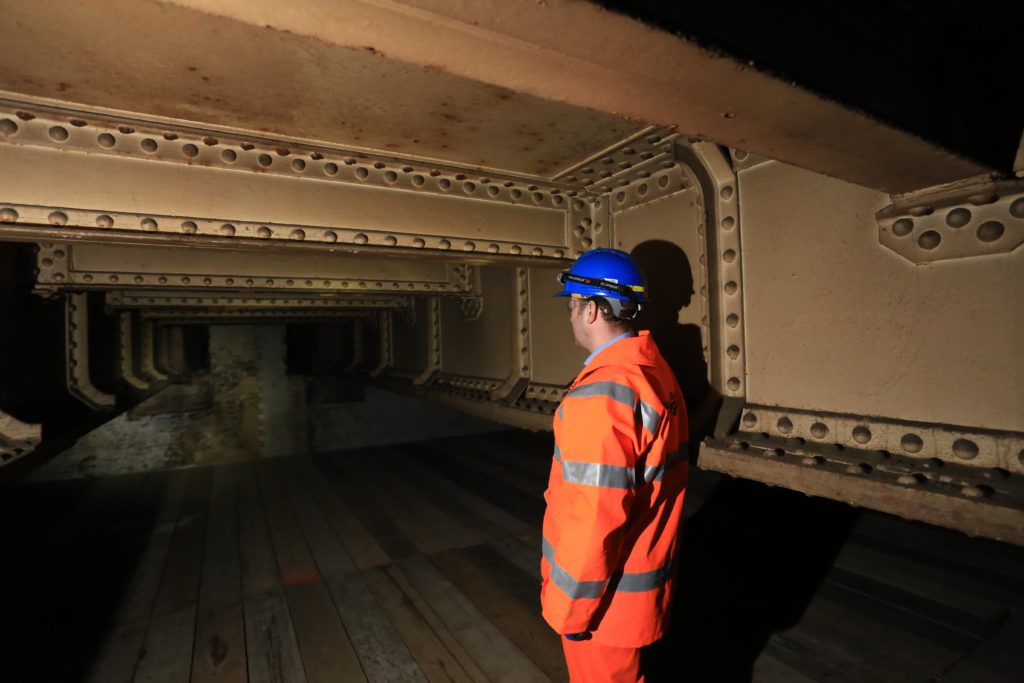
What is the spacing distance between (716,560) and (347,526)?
12.1ft

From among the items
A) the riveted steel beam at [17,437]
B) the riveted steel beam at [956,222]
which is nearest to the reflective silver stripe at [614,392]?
the riveted steel beam at [956,222]

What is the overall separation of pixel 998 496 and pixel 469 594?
3009mm

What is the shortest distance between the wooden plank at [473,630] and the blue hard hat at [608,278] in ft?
6.95

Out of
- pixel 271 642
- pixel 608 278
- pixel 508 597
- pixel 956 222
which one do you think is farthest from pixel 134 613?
pixel 956 222

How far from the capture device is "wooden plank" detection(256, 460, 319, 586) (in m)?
3.79

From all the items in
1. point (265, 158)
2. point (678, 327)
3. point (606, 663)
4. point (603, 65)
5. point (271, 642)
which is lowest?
point (271, 642)

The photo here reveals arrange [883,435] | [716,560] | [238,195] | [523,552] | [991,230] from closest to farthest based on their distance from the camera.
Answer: [991,230], [883,435], [238,195], [716,560], [523,552]

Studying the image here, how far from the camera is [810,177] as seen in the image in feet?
6.88

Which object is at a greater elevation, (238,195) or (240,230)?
(238,195)

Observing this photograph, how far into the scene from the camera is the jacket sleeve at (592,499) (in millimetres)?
1474

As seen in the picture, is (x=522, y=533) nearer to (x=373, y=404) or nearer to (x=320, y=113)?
(x=320, y=113)

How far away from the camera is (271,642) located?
112 inches

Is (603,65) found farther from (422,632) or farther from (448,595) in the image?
(448,595)

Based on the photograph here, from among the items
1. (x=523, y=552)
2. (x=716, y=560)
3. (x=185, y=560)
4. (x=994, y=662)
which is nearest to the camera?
(x=994, y=662)
